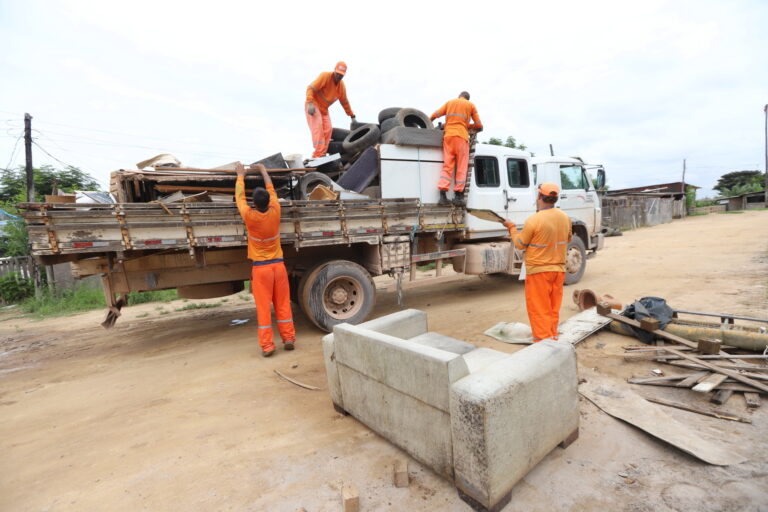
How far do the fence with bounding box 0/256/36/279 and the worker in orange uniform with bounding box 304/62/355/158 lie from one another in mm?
8560

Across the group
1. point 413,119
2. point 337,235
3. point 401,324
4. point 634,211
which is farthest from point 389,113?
point 634,211

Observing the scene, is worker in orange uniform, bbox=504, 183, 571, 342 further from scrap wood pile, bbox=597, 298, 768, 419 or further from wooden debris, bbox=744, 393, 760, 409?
wooden debris, bbox=744, 393, 760, 409

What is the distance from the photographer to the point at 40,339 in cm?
566

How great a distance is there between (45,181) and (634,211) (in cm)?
2863

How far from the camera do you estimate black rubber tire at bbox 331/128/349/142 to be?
6.64 metres

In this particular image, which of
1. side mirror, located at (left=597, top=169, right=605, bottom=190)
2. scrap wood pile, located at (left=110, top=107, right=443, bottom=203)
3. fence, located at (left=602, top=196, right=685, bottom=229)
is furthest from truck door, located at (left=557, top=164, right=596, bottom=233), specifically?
fence, located at (left=602, top=196, right=685, bottom=229)

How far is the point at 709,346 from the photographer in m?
3.12

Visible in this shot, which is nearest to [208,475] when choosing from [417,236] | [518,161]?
[417,236]

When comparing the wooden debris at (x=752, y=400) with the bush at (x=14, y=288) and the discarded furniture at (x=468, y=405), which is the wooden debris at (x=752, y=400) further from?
the bush at (x=14, y=288)

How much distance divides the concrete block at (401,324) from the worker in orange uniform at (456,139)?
3074mm

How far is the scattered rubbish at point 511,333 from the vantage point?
13.3 ft

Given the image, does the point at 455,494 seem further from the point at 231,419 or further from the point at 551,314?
the point at 551,314

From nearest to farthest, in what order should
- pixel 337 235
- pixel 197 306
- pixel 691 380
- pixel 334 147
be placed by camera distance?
pixel 691 380, pixel 337 235, pixel 334 147, pixel 197 306

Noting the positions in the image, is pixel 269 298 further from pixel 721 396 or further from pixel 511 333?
pixel 721 396
